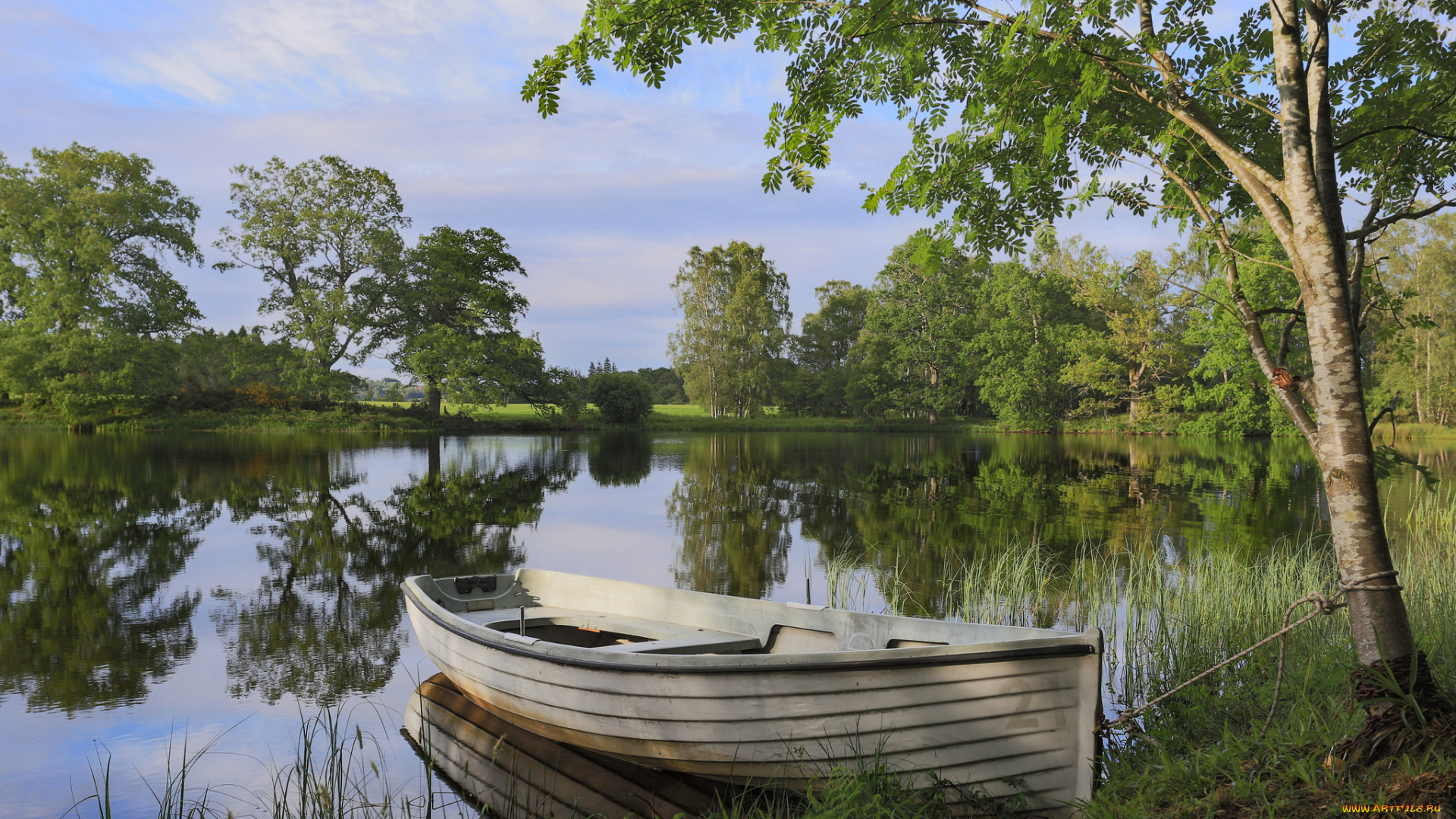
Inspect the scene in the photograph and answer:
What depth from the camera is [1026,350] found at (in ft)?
159

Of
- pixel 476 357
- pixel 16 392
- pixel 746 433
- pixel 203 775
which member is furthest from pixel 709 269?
pixel 203 775

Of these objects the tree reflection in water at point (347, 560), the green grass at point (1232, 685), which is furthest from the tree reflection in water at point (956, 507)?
the tree reflection in water at point (347, 560)

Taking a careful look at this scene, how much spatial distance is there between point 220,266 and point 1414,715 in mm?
49230

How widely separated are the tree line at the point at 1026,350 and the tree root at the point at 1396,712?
3518cm

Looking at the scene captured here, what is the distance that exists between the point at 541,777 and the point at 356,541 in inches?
371

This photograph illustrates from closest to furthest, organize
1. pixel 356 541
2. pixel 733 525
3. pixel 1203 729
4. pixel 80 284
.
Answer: pixel 1203 729
pixel 356 541
pixel 733 525
pixel 80 284

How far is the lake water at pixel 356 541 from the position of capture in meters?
5.79

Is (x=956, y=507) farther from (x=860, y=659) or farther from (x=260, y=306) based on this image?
(x=260, y=306)

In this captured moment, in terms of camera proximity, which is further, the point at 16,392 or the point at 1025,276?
the point at 1025,276

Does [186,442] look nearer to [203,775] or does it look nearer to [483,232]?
[483,232]

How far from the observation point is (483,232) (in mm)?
44312

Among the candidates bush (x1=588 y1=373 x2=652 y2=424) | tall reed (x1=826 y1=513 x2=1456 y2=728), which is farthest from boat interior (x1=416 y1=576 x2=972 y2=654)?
Result: bush (x1=588 y1=373 x2=652 y2=424)

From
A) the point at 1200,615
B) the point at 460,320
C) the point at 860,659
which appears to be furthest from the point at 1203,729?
the point at 460,320

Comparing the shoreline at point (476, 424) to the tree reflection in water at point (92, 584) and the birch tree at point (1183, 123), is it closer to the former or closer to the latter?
the tree reflection in water at point (92, 584)
